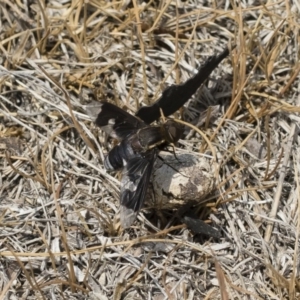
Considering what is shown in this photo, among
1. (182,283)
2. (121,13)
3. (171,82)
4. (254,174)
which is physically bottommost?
(182,283)

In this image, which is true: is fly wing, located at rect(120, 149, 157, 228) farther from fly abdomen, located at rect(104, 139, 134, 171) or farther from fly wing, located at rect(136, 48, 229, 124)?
fly wing, located at rect(136, 48, 229, 124)

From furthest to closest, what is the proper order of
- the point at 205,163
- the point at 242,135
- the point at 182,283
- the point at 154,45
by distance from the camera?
the point at 154,45, the point at 242,135, the point at 205,163, the point at 182,283

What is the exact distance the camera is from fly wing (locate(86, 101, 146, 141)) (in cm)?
271

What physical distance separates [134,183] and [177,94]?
552 mm

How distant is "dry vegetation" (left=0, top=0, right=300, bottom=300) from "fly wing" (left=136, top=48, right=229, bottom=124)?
0.28ft

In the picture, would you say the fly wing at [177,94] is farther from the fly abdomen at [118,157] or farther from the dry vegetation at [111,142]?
the fly abdomen at [118,157]

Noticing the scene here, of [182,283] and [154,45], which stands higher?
[154,45]

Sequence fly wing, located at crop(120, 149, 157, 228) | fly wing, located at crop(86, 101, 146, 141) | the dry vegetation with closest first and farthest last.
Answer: fly wing, located at crop(120, 149, 157, 228)
the dry vegetation
fly wing, located at crop(86, 101, 146, 141)

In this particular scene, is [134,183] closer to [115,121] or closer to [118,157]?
[118,157]

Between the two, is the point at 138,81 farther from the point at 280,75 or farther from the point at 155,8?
the point at 280,75

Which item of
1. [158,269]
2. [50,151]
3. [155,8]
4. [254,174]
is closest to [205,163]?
[254,174]

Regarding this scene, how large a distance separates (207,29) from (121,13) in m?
0.44

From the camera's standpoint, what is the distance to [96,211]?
2.61m

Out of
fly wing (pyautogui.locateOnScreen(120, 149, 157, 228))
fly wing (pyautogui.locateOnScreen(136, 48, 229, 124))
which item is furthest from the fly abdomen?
fly wing (pyautogui.locateOnScreen(136, 48, 229, 124))
